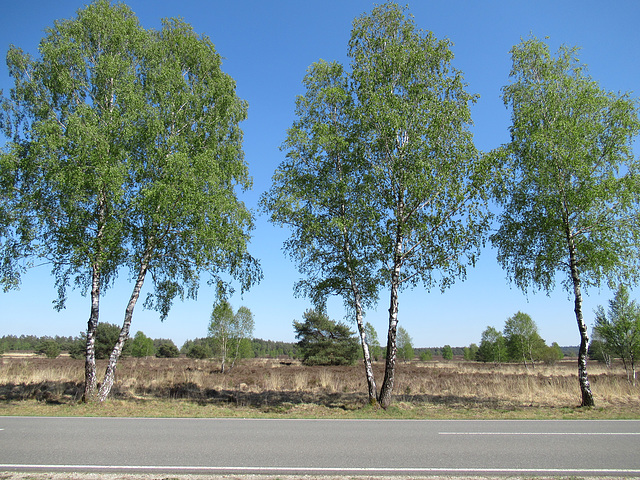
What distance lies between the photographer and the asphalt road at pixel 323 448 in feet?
21.7

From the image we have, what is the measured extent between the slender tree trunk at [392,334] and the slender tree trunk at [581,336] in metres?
7.29

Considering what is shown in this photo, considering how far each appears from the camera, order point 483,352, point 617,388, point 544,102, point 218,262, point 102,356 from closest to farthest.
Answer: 1. point 218,262
2. point 544,102
3. point 617,388
4. point 102,356
5. point 483,352

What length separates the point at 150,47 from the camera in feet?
55.2

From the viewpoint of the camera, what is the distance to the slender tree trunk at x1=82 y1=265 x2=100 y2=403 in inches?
589

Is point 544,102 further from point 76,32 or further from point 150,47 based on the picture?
point 76,32

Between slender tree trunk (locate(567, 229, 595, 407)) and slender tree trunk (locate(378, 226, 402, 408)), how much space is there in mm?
7292

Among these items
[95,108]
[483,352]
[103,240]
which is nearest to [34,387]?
[103,240]

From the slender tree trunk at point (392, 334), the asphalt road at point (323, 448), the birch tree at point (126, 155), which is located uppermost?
the birch tree at point (126, 155)

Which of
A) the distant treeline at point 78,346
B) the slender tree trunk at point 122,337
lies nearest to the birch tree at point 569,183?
the slender tree trunk at point 122,337

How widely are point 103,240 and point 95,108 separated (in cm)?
586

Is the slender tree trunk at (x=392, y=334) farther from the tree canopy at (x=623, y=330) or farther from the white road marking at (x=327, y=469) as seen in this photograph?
the tree canopy at (x=623, y=330)

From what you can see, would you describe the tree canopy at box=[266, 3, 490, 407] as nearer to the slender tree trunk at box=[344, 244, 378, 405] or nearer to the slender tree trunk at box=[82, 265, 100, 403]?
the slender tree trunk at box=[344, 244, 378, 405]

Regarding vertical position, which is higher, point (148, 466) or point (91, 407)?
point (148, 466)

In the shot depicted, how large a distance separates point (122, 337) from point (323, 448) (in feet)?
36.0
